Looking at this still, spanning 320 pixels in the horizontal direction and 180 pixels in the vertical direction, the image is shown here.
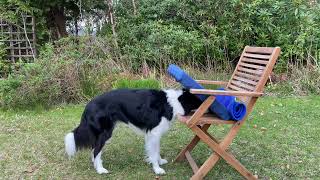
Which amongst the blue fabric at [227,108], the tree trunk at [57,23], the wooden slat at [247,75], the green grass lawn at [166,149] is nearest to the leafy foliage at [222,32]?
the tree trunk at [57,23]

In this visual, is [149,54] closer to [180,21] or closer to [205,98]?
[180,21]

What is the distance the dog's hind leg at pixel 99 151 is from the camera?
3.89m

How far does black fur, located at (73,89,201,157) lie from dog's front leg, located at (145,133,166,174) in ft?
0.31

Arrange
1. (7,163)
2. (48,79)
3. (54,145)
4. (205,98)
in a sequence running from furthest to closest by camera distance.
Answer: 1. (48,79)
2. (54,145)
3. (7,163)
4. (205,98)

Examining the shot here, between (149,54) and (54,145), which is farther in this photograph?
(149,54)

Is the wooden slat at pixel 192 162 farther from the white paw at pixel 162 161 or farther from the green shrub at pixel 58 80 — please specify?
the green shrub at pixel 58 80

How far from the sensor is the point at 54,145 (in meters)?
4.75

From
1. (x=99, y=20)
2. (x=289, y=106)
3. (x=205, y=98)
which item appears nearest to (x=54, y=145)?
(x=205, y=98)

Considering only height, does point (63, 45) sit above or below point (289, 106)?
above

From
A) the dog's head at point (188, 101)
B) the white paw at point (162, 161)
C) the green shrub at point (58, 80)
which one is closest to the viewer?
the dog's head at point (188, 101)

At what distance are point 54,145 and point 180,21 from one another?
517 cm

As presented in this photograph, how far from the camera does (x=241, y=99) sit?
13.0ft

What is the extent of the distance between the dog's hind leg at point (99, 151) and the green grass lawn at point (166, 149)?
7 centimetres

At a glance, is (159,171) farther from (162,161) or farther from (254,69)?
(254,69)
